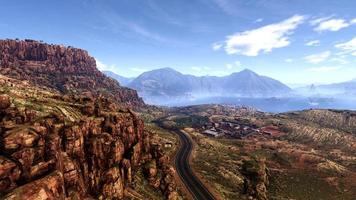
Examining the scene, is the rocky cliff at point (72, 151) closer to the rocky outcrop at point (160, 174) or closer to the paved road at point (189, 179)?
the rocky outcrop at point (160, 174)

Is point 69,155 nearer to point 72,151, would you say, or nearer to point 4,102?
point 72,151

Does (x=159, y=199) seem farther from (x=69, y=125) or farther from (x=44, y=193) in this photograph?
(x=44, y=193)

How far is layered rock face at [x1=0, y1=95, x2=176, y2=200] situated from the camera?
6229 cm

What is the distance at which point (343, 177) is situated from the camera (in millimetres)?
180750

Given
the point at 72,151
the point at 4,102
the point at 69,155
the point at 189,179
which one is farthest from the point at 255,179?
the point at 4,102

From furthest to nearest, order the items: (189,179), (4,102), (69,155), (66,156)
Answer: (189,179) < (4,102) < (69,155) < (66,156)

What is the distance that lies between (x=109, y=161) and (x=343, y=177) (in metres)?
151

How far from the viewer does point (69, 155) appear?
7781cm

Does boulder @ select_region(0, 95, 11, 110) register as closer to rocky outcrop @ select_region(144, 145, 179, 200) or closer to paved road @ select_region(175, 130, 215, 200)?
rocky outcrop @ select_region(144, 145, 179, 200)

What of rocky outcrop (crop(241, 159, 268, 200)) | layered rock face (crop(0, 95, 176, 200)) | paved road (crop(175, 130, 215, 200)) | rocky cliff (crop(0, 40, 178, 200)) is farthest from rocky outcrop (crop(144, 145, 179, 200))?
rocky outcrop (crop(241, 159, 268, 200))

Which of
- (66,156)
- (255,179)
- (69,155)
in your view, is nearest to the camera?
(66,156)

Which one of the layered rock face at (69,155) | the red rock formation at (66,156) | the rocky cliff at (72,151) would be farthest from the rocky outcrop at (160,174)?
the red rock formation at (66,156)

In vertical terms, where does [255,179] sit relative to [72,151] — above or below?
below

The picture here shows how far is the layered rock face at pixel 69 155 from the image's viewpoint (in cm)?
6229
